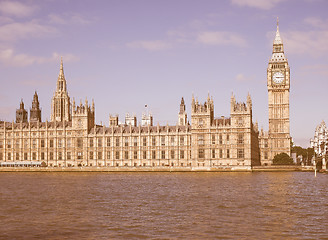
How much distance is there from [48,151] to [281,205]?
112175 millimetres

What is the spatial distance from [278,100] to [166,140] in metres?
44.3

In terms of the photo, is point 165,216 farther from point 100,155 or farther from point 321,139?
point 321,139

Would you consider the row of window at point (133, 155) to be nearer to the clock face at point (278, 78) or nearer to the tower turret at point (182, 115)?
the clock face at point (278, 78)

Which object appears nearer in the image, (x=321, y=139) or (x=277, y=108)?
(x=321, y=139)

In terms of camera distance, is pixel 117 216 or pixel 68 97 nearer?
pixel 117 216

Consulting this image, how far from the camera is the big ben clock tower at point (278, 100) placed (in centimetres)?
15277

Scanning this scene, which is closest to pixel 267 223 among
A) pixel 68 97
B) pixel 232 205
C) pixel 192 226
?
pixel 192 226

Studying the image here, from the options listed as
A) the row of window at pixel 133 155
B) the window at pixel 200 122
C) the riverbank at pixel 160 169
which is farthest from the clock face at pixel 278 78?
the row of window at pixel 133 155

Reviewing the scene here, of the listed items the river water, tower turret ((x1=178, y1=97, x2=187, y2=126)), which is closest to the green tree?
tower turret ((x1=178, y1=97, x2=187, y2=126))

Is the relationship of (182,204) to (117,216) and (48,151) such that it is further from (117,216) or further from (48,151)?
(48,151)

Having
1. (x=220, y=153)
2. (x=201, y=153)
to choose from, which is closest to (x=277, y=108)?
(x=220, y=153)

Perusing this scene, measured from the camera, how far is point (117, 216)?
122ft

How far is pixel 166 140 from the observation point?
13538cm

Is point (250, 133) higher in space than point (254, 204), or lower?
higher
